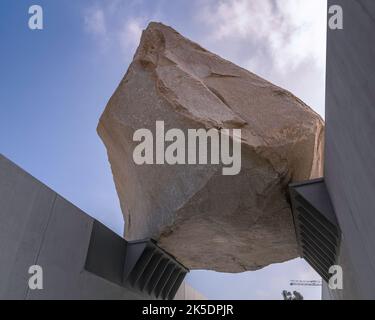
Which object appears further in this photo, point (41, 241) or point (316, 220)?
point (316, 220)

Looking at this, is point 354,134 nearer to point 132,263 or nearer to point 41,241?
point 41,241

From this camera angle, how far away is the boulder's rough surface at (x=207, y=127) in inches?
328

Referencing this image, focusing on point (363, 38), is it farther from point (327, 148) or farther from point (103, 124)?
point (103, 124)

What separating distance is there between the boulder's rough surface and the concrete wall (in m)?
1.77

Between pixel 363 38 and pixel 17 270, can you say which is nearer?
pixel 363 38

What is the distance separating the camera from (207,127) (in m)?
8.06

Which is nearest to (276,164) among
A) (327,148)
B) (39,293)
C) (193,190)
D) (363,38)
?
(327,148)

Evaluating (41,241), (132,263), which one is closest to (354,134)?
(41,241)

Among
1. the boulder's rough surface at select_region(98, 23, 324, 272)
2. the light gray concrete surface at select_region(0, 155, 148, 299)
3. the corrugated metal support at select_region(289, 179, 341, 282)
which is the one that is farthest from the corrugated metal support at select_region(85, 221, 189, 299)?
Result: the corrugated metal support at select_region(289, 179, 341, 282)

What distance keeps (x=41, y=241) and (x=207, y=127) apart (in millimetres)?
4264

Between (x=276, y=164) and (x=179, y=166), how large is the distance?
2.33m

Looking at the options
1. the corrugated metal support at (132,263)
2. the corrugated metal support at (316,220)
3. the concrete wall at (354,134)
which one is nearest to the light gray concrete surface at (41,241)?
the corrugated metal support at (132,263)

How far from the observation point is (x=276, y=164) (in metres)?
8.30
